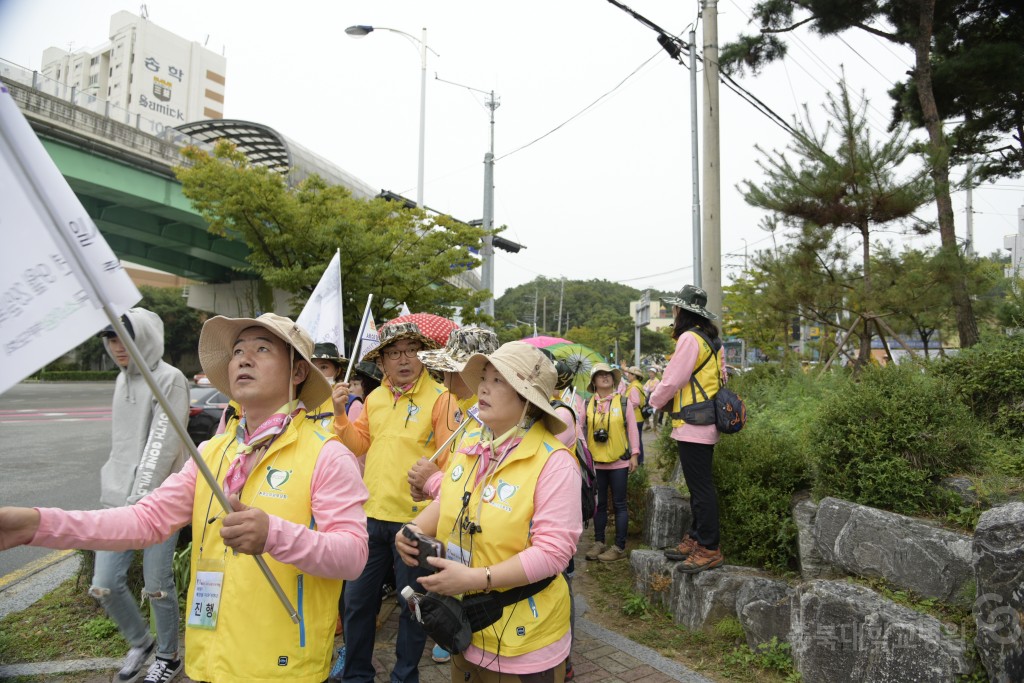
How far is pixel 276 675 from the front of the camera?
6.48 ft

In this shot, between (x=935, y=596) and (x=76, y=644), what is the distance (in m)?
4.93

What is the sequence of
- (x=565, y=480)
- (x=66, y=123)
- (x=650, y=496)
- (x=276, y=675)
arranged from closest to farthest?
(x=276, y=675), (x=565, y=480), (x=650, y=496), (x=66, y=123)

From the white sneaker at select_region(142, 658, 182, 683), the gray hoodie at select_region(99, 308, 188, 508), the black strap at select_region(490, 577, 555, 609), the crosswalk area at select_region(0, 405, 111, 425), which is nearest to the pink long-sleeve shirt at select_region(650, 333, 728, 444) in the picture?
the black strap at select_region(490, 577, 555, 609)

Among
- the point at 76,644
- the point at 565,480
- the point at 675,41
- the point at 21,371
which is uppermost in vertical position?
the point at 675,41

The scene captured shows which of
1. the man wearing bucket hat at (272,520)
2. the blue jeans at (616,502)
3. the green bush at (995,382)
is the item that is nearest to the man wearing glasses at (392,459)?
the man wearing bucket hat at (272,520)

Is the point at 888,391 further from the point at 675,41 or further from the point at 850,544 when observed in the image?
the point at 675,41

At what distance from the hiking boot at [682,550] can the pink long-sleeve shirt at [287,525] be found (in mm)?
3164

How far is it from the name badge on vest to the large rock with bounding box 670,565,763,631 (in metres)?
3.29

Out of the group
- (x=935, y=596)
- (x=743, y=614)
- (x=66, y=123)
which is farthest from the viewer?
(x=66, y=123)

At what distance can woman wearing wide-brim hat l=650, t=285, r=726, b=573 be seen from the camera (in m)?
4.45

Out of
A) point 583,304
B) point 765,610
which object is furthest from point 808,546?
point 583,304

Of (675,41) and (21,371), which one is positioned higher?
(675,41)

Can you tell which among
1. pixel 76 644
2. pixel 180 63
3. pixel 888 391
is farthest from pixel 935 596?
pixel 180 63

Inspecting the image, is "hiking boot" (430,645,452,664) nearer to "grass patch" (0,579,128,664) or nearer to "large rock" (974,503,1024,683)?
"grass patch" (0,579,128,664)
